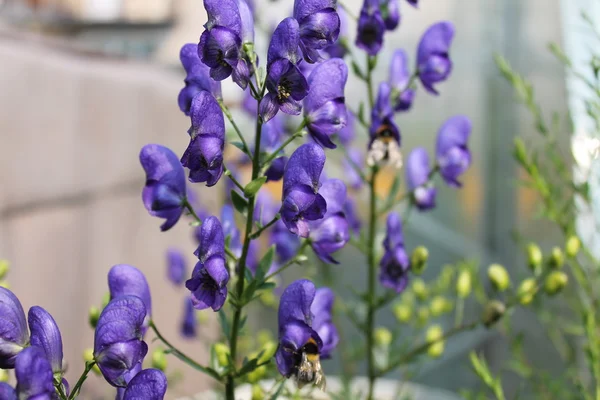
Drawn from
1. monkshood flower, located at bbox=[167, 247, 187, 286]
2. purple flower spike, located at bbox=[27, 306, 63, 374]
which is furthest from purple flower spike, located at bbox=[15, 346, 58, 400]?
monkshood flower, located at bbox=[167, 247, 187, 286]

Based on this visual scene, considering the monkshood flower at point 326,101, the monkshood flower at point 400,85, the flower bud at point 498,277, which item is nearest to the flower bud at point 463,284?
the flower bud at point 498,277

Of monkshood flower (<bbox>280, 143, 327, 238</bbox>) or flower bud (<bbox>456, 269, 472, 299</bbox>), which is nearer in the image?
monkshood flower (<bbox>280, 143, 327, 238</bbox>)

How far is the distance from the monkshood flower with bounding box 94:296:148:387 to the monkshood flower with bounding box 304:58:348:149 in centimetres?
15

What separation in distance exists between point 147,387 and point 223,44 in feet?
0.56

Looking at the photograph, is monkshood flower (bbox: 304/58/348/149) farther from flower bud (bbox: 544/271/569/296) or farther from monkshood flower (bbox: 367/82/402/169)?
flower bud (bbox: 544/271/569/296)

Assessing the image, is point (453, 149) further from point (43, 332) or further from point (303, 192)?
point (43, 332)

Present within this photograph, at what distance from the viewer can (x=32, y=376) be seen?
0.26 metres

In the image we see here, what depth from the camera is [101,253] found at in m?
1.10

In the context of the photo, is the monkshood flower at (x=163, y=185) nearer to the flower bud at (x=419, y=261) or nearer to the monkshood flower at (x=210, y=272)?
the monkshood flower at (x=210, y=272)

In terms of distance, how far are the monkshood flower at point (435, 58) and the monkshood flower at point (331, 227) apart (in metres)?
0.18

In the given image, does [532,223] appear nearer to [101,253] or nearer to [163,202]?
[101,253]

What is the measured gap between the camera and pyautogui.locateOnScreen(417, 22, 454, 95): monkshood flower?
58cm

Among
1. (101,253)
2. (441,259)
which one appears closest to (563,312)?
(441,259)

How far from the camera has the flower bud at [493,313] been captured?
55 centimetres
